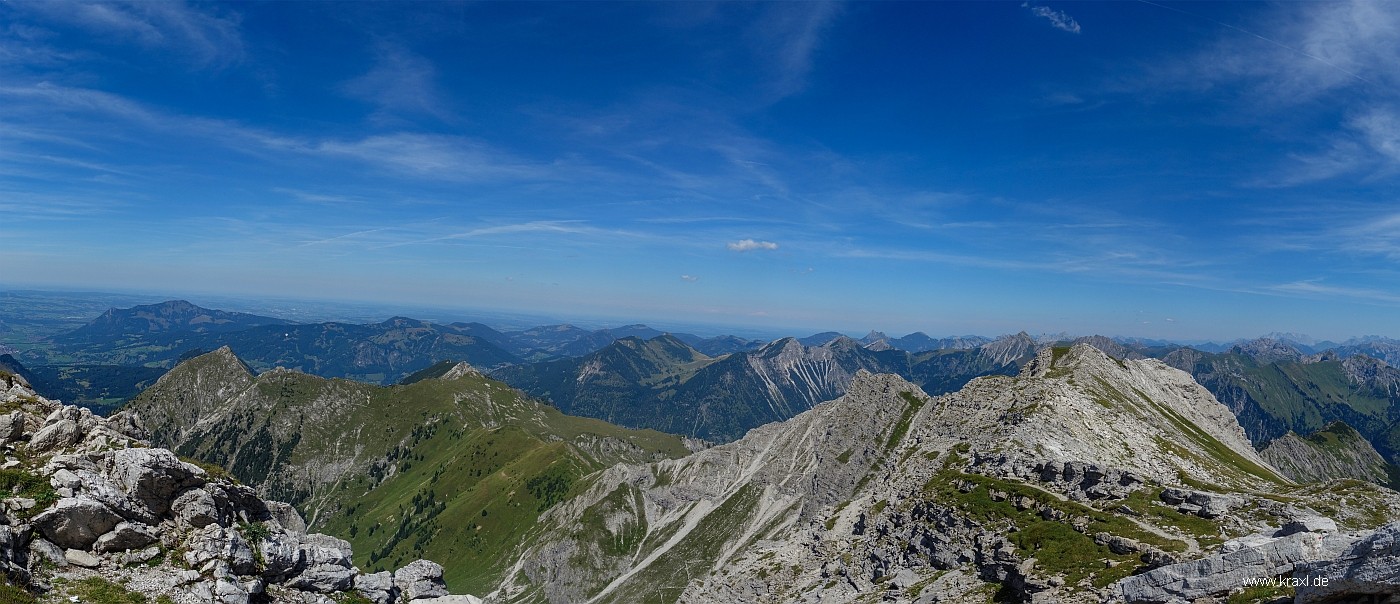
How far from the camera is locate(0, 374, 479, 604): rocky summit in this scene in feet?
87.7

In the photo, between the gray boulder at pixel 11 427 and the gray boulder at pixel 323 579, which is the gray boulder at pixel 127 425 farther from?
the gray boulder at pixel 323 579

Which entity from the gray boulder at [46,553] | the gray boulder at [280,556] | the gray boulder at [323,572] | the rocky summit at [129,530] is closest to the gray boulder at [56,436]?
the rocky summit at [129,530]

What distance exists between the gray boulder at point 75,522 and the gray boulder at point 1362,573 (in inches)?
2265

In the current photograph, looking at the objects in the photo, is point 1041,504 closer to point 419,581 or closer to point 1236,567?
point 1236,567

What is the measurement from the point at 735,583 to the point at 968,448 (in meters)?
59.8

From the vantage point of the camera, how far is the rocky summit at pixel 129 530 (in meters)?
26.7

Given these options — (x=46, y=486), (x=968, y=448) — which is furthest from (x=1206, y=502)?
(x=46, y=486)

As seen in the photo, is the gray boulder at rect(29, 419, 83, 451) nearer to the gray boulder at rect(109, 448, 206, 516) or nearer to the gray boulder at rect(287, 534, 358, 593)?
the gray boulder at rect(109, 448, 206, 516)

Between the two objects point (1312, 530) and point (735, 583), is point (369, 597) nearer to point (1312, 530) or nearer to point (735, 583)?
point (1312, 530)

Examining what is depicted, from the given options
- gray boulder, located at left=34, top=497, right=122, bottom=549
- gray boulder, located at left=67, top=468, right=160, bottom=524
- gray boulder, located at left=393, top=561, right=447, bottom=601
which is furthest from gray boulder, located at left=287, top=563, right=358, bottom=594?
gray boulder, located at left=34, top=497, right=122, bottom=549

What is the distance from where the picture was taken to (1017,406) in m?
134

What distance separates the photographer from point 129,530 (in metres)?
29.2

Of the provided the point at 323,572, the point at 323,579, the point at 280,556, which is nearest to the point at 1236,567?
the point at 323,579

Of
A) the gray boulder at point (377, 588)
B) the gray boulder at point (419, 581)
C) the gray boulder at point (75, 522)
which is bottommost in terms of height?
the gray boulder at point (419, 581)
